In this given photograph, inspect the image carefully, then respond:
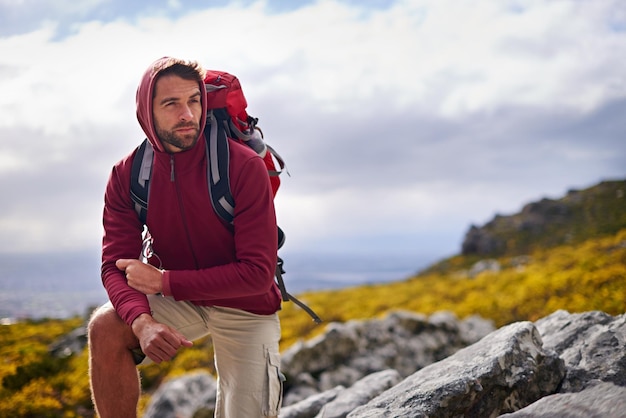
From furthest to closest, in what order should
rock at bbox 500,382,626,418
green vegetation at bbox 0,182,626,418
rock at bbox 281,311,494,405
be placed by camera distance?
rock at bbox 281,311,494,405 < green vegetation at bbox 0,182,626,418 < rock at bbox 500,382,626,418

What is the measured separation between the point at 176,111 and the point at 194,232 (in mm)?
910

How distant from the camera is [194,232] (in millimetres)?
3914

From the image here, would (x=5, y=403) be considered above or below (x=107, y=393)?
below

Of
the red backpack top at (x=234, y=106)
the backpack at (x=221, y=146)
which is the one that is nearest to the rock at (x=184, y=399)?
the backpack at (x=221, y=146)

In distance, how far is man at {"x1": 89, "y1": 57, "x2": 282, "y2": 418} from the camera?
367cm

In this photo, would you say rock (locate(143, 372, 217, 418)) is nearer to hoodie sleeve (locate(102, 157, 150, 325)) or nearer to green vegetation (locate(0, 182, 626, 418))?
green vegetation (locate(0, 182, 626, 418))

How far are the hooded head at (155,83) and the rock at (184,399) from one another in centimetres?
544

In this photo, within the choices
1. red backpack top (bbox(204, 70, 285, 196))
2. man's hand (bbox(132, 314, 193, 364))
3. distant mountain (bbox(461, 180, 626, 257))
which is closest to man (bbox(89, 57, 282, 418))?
man's hand (bbox(132, 314, 193, 364))

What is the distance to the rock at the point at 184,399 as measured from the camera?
8.19 metres

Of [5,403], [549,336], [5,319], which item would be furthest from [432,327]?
[5,319]

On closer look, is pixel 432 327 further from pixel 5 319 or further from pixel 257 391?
pixel 5 319

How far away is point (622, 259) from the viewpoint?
15.5 m

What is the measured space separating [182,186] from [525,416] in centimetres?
285

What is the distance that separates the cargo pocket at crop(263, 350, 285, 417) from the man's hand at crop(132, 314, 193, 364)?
2.83 feet
